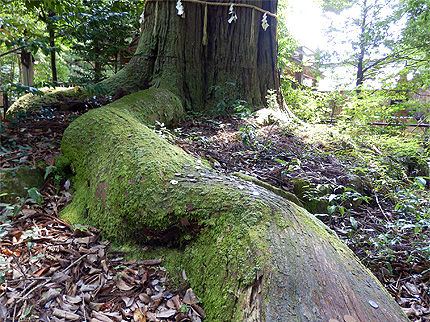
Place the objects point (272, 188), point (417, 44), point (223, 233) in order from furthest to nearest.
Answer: point (417, 44)
point (272, 188)
point (223, 233)

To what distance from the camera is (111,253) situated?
1.67m

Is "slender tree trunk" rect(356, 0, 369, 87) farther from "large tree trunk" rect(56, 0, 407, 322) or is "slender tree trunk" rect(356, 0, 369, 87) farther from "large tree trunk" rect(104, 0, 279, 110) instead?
"large tree trunk" rect(56, 0, 407, 322)

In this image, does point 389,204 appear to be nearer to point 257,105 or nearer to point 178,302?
point 178,302

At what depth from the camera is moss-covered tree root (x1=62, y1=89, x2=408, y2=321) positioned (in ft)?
3.43

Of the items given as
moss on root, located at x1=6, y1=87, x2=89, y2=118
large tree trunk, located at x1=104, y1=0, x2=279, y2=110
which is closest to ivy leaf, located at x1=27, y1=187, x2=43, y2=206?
moss on root, located at x1=6, y1=87, x2=89, y2=118

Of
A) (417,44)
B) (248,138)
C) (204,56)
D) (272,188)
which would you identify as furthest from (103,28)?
(417,44)

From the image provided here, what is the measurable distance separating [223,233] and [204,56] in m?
4.30

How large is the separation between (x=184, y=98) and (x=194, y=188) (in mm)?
3361

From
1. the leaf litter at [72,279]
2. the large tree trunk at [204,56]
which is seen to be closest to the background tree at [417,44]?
the large tree trunk at [204,56]

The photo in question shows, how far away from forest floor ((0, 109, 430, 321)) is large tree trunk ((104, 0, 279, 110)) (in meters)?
1.79

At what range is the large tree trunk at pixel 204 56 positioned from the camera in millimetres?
4617

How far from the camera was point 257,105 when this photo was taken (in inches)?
202

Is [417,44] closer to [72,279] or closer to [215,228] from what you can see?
[215,228]

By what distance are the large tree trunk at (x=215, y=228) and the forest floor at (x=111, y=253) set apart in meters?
0.15
